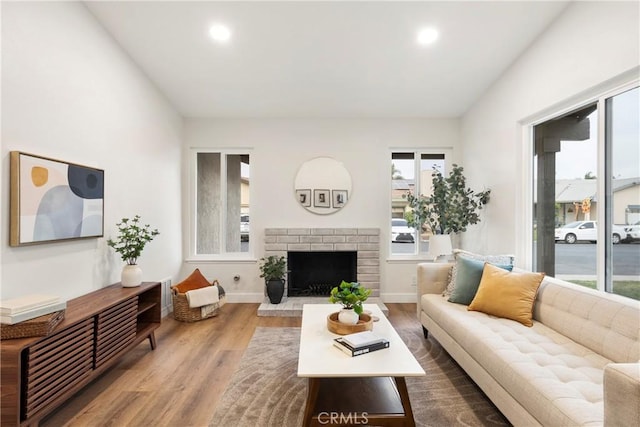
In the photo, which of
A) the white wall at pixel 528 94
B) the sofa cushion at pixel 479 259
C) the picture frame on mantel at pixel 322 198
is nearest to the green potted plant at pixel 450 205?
the white wall at pixel 528 94

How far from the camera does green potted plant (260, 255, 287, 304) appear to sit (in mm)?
4164

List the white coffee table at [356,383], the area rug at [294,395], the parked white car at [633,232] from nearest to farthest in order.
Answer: the white coffee table at [356,383] → the area rug at [294,395] → the parked white car at [633,232]

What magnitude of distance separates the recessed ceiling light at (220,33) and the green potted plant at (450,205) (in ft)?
9.23

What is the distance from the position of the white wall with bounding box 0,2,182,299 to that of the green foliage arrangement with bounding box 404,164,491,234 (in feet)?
10.7

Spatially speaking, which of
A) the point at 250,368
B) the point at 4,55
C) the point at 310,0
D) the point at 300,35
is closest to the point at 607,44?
the point at 310,0

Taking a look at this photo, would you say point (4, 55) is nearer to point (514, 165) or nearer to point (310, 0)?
point (310, 0)

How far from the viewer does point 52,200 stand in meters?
2.21

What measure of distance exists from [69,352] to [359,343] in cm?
174

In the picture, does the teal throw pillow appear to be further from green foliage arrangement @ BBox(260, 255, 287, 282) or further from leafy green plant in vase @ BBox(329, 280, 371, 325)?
green foliage arrangement @ BBox(260, 255, 287, 282)

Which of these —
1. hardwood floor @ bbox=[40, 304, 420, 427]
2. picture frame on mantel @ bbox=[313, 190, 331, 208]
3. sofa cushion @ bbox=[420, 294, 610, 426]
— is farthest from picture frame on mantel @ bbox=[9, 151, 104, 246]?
sofa cushion @ bbox=[420, 294, 610, 426]

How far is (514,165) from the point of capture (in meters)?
3.22

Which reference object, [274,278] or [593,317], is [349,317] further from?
[274,278]

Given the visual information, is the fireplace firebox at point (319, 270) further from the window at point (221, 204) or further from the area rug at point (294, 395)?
the area rug at point (294, 395)

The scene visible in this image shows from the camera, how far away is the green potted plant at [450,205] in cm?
381
